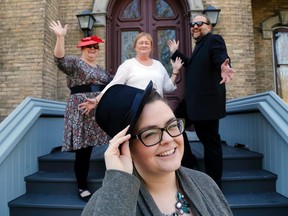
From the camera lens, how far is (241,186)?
331 centimetres

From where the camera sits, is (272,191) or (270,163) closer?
(272,191)

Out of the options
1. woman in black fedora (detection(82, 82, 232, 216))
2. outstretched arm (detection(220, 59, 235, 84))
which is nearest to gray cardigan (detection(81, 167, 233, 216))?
woman in black fedora (detection(82, 82, 232, 216))

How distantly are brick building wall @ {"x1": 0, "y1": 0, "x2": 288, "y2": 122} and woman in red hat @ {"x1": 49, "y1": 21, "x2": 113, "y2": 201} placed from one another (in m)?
3.13

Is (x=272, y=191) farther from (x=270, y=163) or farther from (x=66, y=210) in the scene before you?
(x=66, y=210)

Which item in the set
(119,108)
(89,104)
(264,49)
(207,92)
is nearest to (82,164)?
(89,104)

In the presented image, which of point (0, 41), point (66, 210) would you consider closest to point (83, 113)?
point (66, 210)

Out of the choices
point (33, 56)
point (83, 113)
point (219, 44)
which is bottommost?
point (83, 113)

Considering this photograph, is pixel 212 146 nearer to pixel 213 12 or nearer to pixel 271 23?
pixel 213 12

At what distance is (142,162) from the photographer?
3.46 feet

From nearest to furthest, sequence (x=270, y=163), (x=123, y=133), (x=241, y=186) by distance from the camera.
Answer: (x=123, y=133) → (x=241, y=186) → (x=270, y=163)

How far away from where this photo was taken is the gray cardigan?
91 cm

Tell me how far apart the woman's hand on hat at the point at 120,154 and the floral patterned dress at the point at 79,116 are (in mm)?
2019

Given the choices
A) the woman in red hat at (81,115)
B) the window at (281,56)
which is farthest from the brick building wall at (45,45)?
the woman in red hat at (81,115)

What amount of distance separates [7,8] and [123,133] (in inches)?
254
